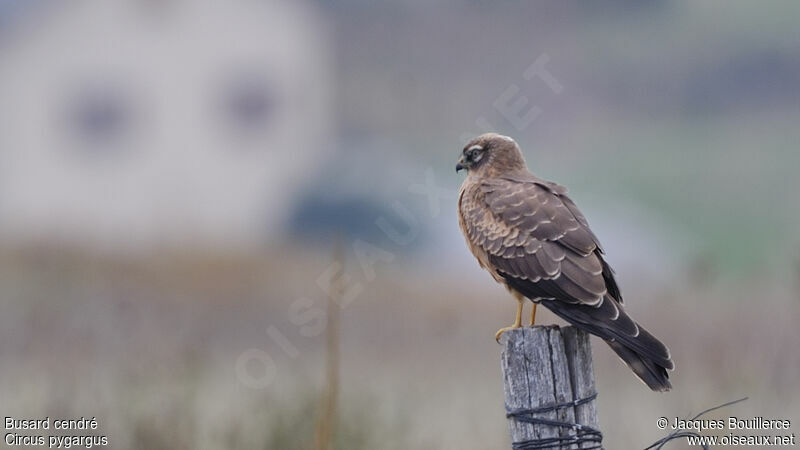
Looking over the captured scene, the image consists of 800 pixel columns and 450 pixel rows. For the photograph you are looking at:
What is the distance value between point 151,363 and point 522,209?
264cm

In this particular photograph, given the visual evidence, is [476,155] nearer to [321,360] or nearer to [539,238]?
[539,238]

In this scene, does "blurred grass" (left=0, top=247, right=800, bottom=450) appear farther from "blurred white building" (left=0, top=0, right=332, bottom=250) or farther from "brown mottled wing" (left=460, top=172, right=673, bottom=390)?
"blurred white building" (left=0, top=0, right=332, bottom=250)

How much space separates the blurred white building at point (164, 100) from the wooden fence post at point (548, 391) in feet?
52.3

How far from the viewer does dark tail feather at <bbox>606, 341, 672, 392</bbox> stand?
481 centimetres

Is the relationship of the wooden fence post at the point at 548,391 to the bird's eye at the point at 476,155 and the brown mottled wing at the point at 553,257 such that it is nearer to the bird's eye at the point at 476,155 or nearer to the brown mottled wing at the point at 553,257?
the brown mottled wing at the point at 553,257

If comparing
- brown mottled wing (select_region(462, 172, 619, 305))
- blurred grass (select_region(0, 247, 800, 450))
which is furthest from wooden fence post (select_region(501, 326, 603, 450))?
blurred grass (select_region(0, 247, 800, 450))

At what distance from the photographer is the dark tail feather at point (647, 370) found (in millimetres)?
4809

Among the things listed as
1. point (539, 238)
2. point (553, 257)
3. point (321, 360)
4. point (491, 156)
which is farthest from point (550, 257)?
point (321, 360)

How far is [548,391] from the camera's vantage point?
4410 mm

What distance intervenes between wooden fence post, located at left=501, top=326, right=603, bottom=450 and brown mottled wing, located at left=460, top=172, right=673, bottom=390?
0.45 m

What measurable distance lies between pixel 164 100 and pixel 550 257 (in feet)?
59.1

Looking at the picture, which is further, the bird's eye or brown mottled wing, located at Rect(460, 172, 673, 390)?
the bird's eye

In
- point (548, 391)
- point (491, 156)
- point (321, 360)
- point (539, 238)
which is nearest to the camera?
point (548, 391)

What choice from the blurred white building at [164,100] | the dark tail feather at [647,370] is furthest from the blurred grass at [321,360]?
the blurred white building at [164,100]
